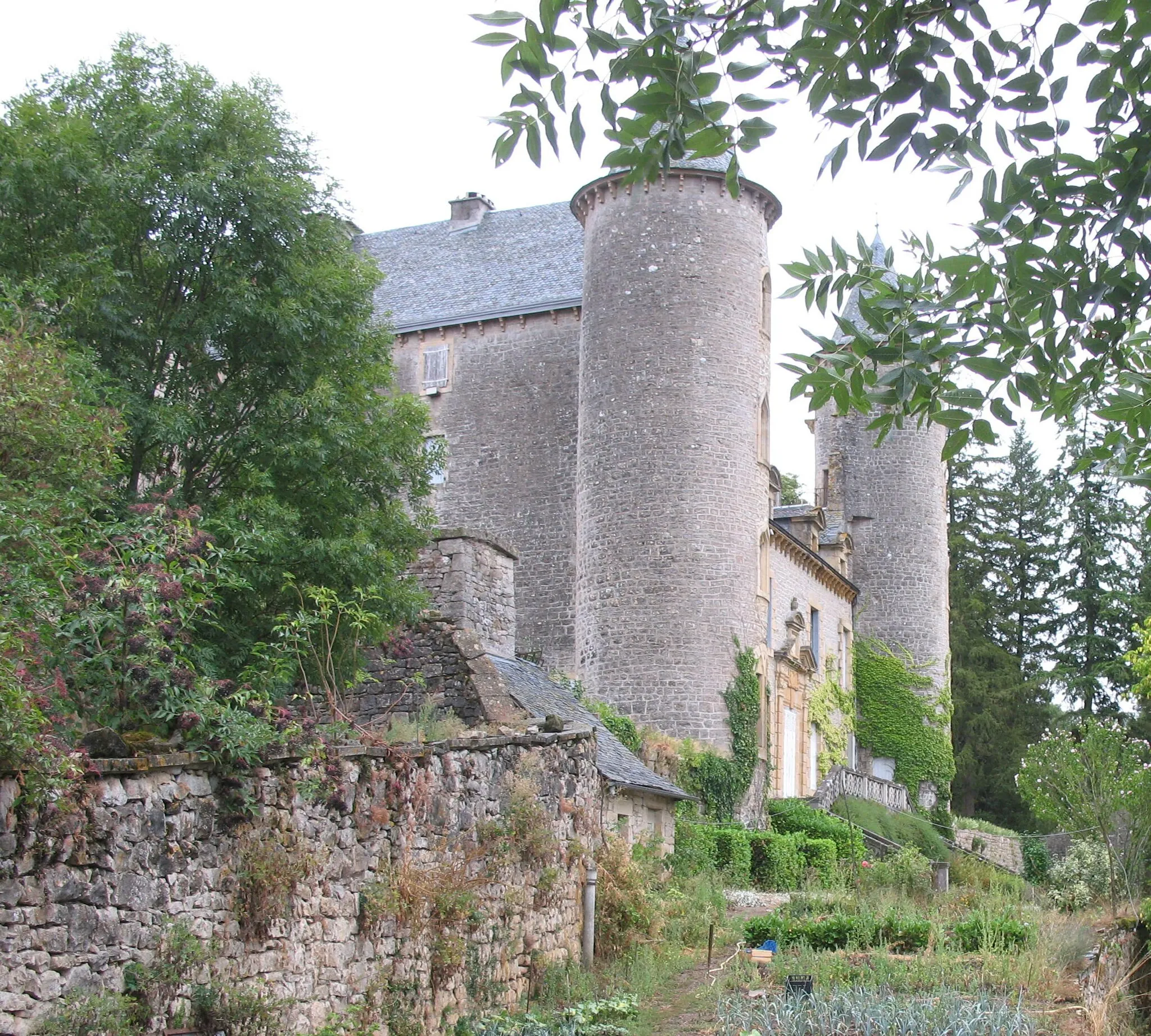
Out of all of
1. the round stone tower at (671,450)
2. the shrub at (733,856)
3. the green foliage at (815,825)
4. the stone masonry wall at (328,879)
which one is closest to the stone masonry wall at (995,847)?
the green foliage at (815,825)

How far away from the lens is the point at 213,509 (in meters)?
14.7

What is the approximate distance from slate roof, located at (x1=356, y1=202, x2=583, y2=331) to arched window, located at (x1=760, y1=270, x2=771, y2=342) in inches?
151

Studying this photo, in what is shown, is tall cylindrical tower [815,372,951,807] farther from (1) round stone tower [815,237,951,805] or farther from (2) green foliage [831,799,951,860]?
(2) green foliage [831,799,951,860]

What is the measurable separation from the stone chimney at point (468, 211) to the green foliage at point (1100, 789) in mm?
18636

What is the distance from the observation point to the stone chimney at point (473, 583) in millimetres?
16406

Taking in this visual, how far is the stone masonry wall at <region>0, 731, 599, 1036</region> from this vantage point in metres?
6.09

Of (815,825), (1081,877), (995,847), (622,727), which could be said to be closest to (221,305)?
(622,727)

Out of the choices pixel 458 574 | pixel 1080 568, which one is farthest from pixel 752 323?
pixel 1080 568

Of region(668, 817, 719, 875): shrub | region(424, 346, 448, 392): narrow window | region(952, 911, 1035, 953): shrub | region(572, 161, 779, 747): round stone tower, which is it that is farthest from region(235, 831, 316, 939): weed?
region(424, 346, 448, 392): narrow window

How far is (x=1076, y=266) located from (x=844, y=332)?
3.27 ft

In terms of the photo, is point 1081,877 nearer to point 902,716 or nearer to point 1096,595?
point 902,716

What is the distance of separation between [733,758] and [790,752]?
5.31 meters

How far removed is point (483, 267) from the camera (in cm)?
3228

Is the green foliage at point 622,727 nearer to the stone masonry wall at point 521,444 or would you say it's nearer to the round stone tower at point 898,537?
the stone masonry wall at point 521,444
